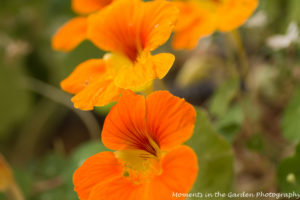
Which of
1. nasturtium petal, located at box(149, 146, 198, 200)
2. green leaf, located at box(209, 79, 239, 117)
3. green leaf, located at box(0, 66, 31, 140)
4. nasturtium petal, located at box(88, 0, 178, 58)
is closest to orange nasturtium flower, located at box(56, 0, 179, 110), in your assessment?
nasturtium petal, located at box(88, 0, 178, 58)

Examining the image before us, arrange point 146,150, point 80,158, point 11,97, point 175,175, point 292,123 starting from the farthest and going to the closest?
point 11,97, point 80,158, point 292,123, point 146,150, point 175,175

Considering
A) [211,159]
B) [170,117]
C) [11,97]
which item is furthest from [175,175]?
[11,97]

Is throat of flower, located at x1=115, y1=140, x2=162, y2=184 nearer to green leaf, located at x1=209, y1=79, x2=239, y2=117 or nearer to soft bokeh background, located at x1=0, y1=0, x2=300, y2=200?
soft bokeh background, located at x1=0, y1=0, x2=300, y2=200

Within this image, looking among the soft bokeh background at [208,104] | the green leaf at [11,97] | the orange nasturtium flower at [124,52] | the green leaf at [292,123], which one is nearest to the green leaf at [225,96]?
the soft bokeh background at [208,104]

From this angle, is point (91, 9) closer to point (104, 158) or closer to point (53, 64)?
point (104, 158)

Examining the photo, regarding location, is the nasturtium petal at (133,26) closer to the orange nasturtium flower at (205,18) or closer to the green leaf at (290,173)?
the orange nasturtium flower at (205,18)

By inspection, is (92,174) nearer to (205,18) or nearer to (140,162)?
(140,162)
